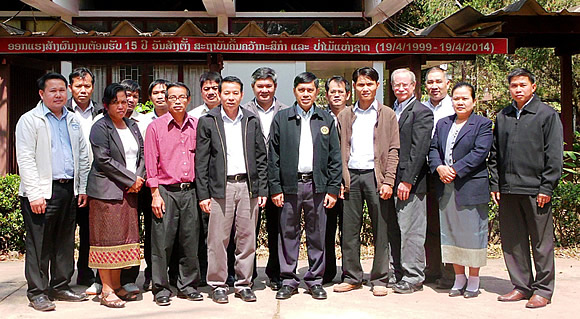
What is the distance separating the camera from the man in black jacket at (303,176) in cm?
521

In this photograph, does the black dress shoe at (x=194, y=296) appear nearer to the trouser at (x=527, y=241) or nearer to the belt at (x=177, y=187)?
the belt at (x=177, y=187)

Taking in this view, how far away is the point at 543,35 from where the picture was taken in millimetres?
8625

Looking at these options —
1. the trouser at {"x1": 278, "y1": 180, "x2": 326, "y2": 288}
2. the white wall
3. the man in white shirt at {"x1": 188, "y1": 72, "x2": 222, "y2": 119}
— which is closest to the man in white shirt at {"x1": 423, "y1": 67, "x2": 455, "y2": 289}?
the trouser at {"x1": 278, "y1": 180, "x2": 326, "y2": 288}

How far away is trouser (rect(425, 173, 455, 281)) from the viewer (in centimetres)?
566

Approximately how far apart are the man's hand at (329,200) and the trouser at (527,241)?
1.46m

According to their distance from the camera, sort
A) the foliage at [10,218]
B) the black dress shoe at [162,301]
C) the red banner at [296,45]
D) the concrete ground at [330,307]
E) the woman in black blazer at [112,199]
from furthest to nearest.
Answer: the red banner at [296,45]
the foliage at [10,218]
the black dress shoe at [162,301]
the woman in black blazer at [112,199]
the concrete ground at [330,307]

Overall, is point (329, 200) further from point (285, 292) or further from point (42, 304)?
point (42, 304)

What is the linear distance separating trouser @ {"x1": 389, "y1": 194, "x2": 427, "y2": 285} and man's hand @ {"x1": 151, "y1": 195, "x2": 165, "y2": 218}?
2.06 m

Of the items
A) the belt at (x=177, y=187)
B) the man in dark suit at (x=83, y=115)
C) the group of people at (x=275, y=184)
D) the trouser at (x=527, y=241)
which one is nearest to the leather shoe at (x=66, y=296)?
the group of people at (x=275, y=184)

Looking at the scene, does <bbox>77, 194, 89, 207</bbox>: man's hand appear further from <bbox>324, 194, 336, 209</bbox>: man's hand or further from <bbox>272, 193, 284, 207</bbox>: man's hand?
<bbox>324, 194, 336, 209</bbox>: man's hand

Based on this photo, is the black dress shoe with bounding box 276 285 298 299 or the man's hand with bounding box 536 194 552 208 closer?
the man's hand with bounding box 536 194 552 208

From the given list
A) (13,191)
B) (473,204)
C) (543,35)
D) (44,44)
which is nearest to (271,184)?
(473,204)

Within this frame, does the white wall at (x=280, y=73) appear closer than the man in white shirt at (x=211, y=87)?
No

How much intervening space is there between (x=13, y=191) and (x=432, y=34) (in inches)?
215
